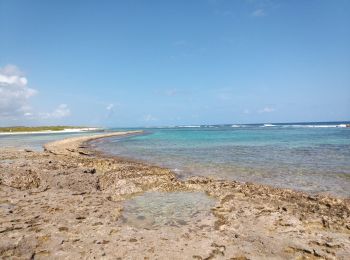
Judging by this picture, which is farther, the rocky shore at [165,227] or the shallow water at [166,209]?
the shallow water at [166,209]

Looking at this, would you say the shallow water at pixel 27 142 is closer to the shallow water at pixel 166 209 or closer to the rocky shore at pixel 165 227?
the rocky shore at pixel 165 227

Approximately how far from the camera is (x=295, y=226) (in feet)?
27.5

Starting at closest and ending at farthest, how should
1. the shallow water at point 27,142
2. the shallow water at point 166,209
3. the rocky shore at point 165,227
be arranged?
the rocky shore at point 165,227 → the shallow water at point 166,209 → the shallow water at point 27,142

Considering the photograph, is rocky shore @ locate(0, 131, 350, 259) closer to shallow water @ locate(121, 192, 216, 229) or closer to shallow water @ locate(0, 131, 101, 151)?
shallow water @ locate(121, 192, 216, 229)

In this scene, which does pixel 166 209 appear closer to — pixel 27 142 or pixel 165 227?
pixel 165 227

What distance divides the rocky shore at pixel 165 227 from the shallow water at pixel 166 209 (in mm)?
352

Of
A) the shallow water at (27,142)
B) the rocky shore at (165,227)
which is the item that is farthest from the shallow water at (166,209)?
the shallow water at (27,142)

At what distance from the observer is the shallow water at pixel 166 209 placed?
9219mm

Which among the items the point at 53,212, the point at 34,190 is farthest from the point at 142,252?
the point at 34,190

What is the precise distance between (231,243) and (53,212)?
5623 mm

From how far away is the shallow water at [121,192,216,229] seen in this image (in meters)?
9.22

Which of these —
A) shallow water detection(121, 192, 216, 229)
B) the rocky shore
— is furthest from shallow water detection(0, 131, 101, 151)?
shallow water detection(121, 192, 216, 229)

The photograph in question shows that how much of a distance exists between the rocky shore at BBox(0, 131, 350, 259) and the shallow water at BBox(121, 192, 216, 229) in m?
0.35

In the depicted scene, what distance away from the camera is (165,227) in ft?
28.2
